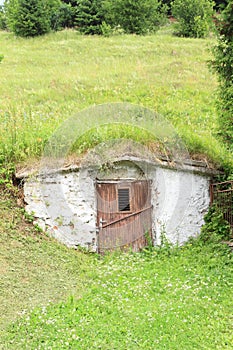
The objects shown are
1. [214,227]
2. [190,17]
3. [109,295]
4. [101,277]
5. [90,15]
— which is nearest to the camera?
[109,295]

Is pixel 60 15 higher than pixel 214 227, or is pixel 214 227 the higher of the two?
pixel 60 15

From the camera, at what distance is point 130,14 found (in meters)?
32.9

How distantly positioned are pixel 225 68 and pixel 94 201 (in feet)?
15.2

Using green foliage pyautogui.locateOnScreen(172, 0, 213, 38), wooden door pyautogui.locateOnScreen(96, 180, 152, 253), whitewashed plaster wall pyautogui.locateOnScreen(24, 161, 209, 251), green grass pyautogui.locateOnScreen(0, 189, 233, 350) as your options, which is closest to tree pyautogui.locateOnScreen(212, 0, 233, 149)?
whitewashed plaster wall pyautogui.locateOnScreen(24, 161, 209, 251)

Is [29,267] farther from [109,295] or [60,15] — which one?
[60,15]

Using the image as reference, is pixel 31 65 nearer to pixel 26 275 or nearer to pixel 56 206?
pixel 56 206

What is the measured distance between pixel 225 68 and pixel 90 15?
24.7 m

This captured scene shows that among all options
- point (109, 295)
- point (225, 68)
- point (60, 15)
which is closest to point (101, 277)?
point (109, 295)

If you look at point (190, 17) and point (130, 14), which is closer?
point (190, 17)

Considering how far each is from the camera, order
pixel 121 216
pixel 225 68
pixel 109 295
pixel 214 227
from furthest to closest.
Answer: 1. pixel 214 227
2. pixel 121 216
3. pixel 225 68
4. pixel 109 295

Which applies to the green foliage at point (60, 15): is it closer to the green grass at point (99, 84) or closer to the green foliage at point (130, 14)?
the green foliage at point (130, 14)

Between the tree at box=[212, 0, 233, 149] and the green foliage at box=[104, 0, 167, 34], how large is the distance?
23571 mm

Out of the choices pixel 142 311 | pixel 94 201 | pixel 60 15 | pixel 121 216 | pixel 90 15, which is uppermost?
pixel 60 15

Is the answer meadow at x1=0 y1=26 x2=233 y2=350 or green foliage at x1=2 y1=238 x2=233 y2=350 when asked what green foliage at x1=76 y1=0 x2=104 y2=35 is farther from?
green foliage at x1=2 y1=238 x2=233 y2=350
